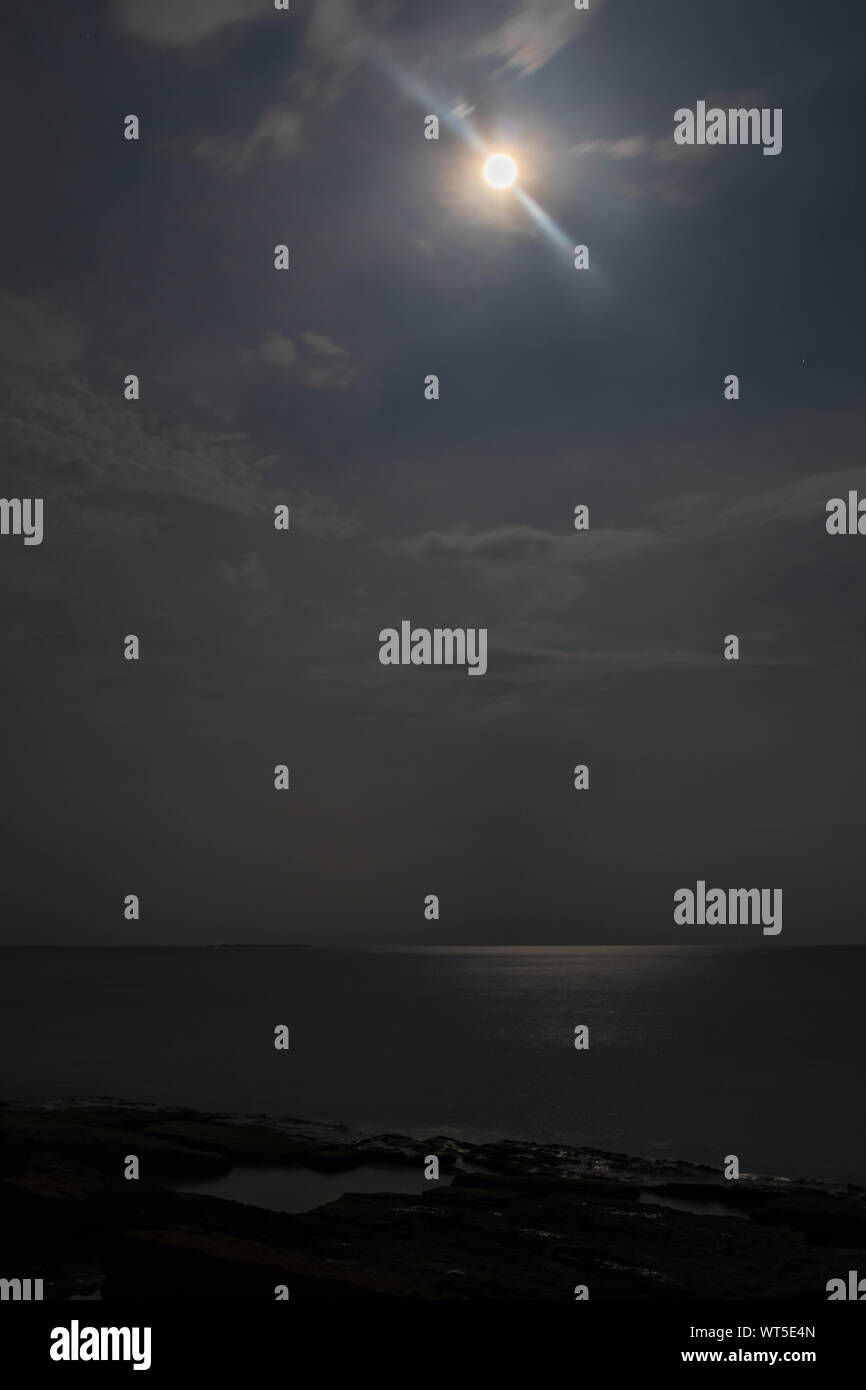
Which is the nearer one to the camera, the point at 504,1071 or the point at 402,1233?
the point at 402,1233

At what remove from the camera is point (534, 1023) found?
128 m

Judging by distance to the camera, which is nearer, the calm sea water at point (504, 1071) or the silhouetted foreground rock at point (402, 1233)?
the silhouetted foreground rock at point (402, 1233)

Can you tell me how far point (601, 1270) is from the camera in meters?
23.7

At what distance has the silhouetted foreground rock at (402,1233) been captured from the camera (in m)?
19.4

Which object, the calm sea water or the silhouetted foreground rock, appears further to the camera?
the calm sea water

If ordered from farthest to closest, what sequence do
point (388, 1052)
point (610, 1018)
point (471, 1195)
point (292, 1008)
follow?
point (292, 1008) → point (610, 1018) → point (388, 1052) → point (471, 1195)

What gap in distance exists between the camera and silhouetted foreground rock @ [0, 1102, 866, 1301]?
63.8 ft

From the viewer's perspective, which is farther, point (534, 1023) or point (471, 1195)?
point (534, 1023)

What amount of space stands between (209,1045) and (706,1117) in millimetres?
54945

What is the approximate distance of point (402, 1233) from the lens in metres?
25.7
